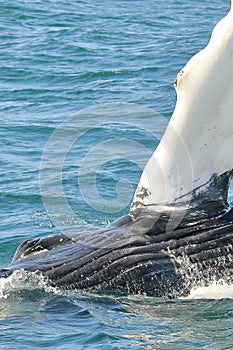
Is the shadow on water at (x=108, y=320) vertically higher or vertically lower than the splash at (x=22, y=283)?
lower

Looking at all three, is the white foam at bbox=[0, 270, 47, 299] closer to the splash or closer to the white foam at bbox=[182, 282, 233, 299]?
the splash

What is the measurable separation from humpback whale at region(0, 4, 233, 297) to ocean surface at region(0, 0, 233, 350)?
0.20 metres

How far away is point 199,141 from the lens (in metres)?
10.9

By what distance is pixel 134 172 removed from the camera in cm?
1861

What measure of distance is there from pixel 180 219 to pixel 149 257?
1.82 feet

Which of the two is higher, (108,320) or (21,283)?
(21,283)

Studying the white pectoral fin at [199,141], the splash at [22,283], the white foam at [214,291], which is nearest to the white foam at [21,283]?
the splash at [22,283]

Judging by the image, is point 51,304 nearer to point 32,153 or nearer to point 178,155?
point 178,155

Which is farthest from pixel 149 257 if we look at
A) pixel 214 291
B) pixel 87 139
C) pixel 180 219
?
pixel 87 139

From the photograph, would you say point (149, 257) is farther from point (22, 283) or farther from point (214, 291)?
point (22, 283)

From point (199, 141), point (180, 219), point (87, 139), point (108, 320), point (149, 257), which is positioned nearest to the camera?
point (108, 320)

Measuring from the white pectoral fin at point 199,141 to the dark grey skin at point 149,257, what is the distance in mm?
76

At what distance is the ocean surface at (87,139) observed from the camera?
10.4 metres

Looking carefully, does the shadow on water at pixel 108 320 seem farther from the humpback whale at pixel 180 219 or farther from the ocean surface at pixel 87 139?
the humpback whale at pixel 180 219
